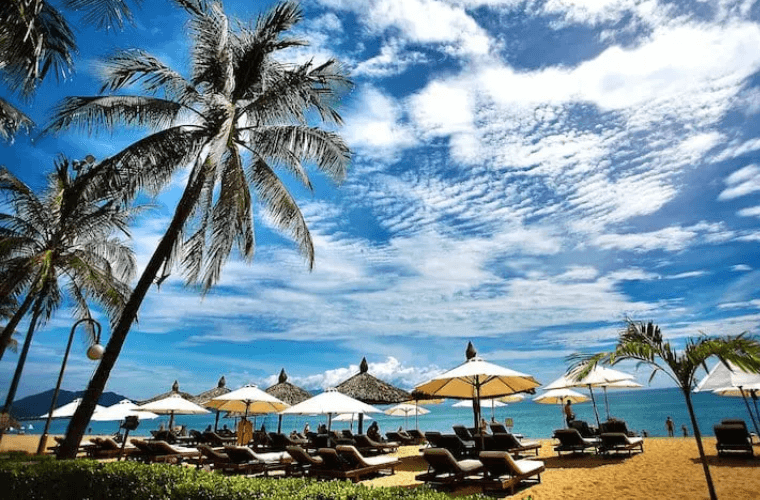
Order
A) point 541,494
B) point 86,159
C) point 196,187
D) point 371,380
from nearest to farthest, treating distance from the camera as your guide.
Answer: point 541,494, point 196,187, point 86,159, point 371,380

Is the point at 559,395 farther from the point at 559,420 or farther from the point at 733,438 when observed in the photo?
the point at 559,420

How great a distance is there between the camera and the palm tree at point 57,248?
1164 cm

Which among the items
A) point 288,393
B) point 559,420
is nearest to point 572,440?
point 288,393

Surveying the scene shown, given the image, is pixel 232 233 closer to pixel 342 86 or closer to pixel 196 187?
pixel 196 187

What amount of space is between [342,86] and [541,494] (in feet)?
29.7

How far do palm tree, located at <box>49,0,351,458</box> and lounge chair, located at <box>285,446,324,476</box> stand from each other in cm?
411

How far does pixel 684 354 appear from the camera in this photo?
20.6 ft

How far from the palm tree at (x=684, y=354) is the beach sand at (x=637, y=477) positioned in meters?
1.28

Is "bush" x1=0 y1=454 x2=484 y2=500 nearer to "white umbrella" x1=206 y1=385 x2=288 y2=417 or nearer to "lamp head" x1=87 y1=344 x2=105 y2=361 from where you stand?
"lamp head" x1=87 y1=344 x2=105 y2=361

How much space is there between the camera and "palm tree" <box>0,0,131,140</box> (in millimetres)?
6524

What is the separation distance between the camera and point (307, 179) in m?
11.3

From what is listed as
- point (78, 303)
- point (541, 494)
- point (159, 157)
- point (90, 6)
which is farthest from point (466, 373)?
point (78, 303)

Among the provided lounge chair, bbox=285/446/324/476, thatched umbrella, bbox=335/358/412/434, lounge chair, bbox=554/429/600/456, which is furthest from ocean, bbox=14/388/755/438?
lounge chair, bbox=285/446/324/476

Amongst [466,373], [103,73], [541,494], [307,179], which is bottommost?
[541,494]
